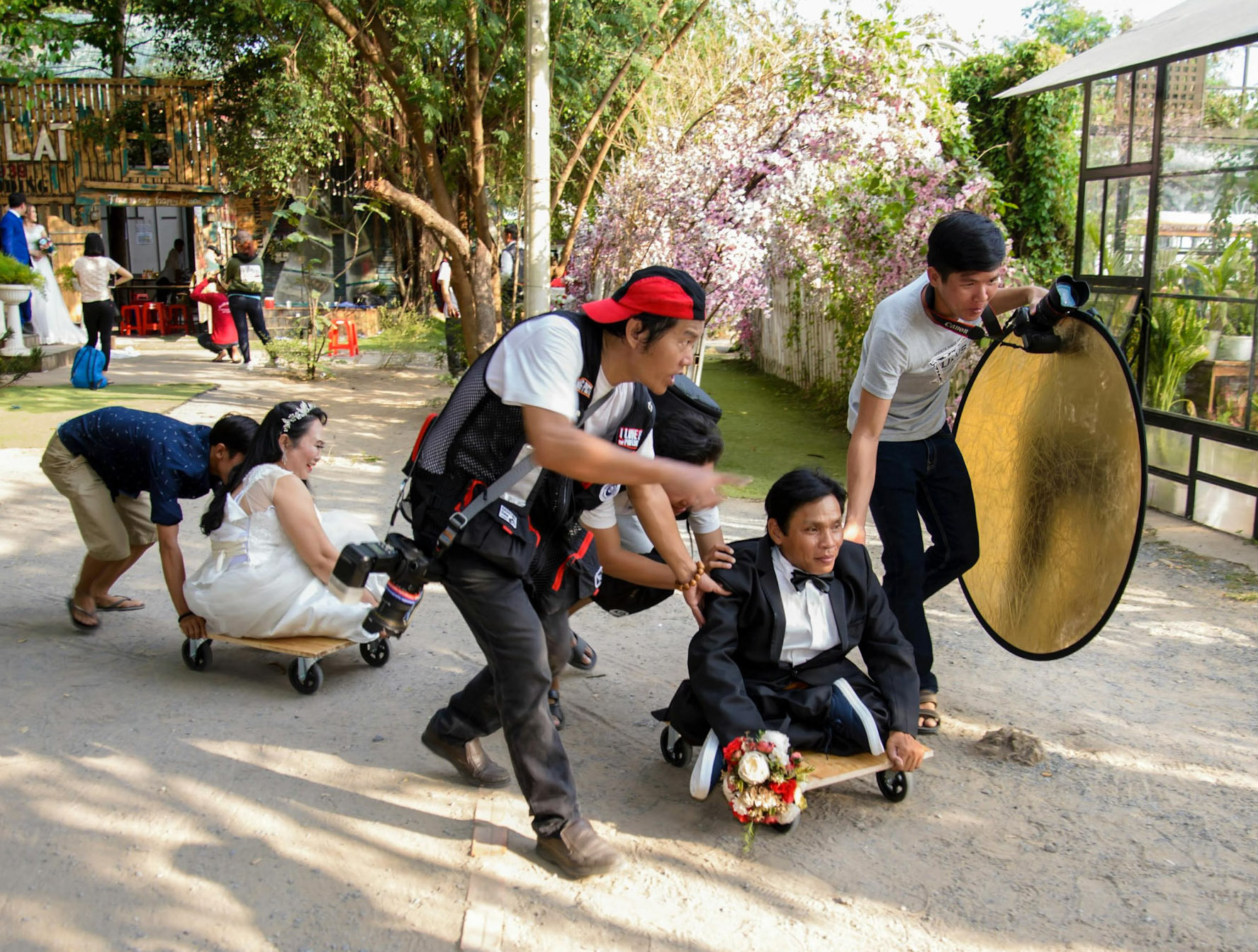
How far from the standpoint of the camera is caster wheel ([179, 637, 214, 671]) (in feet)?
14.1

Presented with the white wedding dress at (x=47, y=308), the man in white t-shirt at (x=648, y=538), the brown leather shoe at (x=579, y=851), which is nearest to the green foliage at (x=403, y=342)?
the white wedding dress at (x=47, y=308)

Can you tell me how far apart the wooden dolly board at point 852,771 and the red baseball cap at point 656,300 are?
4.51 feet

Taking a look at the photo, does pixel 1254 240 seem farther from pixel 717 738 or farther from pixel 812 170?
pixel 717 738

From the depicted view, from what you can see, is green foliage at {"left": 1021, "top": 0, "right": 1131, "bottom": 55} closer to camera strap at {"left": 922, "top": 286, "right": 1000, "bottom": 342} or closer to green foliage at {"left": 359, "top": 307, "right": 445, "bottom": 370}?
green foliage at {"left": 359, "top": 307, "right": 445, "bottom": 370}

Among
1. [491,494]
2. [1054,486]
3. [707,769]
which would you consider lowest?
[707,769]

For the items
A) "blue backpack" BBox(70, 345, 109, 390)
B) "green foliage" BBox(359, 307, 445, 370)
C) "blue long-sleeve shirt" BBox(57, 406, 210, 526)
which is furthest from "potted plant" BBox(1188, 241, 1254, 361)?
"blue backpack" BBox(70, 345, 109, 390)

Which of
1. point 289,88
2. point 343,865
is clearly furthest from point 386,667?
point 289,88

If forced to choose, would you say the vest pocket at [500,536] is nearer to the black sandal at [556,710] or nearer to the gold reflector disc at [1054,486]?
the black sandal at [556,710]

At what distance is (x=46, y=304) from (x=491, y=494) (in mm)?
13936

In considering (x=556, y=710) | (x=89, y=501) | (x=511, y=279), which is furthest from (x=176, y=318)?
(x=556, y=710)

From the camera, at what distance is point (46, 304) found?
1443 cm

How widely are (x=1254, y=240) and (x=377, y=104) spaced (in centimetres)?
1109

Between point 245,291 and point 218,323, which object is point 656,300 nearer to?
point 245,291

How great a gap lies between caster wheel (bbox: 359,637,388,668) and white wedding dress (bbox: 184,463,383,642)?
0.19 m
